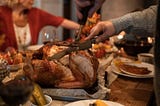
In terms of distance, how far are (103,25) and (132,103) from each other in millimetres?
431

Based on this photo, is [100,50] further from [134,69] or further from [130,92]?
[130,92]

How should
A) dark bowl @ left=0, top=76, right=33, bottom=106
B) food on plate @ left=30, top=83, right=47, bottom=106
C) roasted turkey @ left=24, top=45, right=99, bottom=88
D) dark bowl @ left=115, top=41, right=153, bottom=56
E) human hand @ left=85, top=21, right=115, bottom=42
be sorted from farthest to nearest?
dark bowl @ left=115, top=41, right=153, bottom=56, human hand @ left=85, top=21, right=115, bottom=42, roasted turkey @ left=24, top=45, right=99, bottom=88, food on plate @ left=30, top=83, right=47, bottom=106, dark bowl @ left=0, top=76, right=33, bottom=106

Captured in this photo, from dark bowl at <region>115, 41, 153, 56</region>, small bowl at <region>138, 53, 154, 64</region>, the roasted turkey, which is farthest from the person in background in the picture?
the roasted turkey

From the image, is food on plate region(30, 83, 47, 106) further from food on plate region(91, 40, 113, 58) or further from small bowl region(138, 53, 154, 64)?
small bowl region(138, 53, 154, 64)

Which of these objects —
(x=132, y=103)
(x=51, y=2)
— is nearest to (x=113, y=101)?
(x=132, y=103)

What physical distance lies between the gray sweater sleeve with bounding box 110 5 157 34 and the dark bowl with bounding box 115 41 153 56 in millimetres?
383

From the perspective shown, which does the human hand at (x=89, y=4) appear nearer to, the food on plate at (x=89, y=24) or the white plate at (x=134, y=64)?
the food on plate at (x=89, y=24)

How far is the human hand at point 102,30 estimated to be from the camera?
4.30 ft

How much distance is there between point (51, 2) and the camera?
11.6 feet

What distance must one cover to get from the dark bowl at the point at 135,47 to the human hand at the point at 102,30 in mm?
439

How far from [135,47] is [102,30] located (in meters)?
0.50

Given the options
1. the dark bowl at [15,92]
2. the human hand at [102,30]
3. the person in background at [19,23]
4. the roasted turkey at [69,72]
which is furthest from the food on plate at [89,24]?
the person in background at [19,23]

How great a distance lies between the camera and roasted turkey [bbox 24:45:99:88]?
1103 mm

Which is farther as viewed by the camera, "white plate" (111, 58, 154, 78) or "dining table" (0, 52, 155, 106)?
"white plate" (111, 58, 154, 78)
